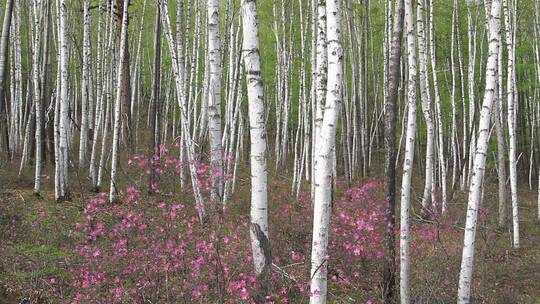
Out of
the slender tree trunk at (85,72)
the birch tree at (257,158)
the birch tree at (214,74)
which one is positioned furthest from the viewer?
the slender tree trunk at (85,72)

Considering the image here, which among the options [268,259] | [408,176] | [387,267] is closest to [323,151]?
[268,259]

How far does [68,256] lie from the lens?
5.74m

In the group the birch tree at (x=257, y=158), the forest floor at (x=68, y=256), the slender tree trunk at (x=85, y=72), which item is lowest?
the forest floor at (x=68, y=256)

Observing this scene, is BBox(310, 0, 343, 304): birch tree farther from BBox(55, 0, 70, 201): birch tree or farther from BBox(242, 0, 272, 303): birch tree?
BBox(55, 0, 70, 201): birch tree

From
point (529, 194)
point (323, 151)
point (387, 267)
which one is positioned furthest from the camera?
point (529, 194)

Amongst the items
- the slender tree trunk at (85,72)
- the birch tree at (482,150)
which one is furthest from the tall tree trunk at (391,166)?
the slender tree trunk at (85,72)

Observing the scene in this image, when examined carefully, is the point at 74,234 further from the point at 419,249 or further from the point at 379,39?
→ the point at 379,39

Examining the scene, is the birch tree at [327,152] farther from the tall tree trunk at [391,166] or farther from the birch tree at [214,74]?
the tall tree trunk at [391,166]

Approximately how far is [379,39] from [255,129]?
16.2m

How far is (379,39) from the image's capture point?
18.7m

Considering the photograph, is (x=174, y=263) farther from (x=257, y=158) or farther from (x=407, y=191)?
(x=407, y=191)

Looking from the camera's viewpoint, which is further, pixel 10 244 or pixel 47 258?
pixel 10 244

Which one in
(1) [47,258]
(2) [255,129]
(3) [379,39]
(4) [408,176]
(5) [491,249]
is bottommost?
(5) [491,249]

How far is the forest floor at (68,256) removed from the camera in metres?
5.01
